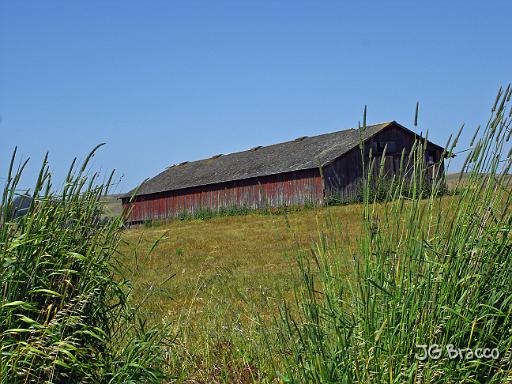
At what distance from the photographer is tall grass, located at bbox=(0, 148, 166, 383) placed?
12.2 ft

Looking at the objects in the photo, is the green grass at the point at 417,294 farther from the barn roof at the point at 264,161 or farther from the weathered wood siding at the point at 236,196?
the barn roof at the point at 264,161

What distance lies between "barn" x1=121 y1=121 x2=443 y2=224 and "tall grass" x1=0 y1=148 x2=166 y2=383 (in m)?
27.1

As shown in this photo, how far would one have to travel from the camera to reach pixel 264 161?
4041cm

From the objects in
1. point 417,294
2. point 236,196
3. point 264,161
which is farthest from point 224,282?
point 264,161

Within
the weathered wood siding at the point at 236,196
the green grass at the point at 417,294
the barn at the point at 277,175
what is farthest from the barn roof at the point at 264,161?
the green grass at the point at 417,294

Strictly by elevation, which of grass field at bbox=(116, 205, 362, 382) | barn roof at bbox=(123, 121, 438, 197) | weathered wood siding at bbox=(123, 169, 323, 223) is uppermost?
barn roof at bbox=(123, 121, 438, 197)

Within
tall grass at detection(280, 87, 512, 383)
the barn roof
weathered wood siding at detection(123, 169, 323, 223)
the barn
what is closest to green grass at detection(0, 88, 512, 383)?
tall grass at detection(280, 87, 512, 383)

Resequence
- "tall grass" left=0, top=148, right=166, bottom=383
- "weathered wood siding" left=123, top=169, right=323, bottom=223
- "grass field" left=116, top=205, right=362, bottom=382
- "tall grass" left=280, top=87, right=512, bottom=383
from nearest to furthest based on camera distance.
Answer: "tall grass" left=280, top=87, right=512, bottom=383 → "tall grass" left=0, top=148, right=166, bottom=383 → "grass field" left=116, top=205, right=362, bottom=382 → "weathered wood siding" left=123, top=169, right=323, bottom=223

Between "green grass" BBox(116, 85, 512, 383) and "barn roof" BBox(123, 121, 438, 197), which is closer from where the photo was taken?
"green grass" BBox(116, 85, 512, 383)

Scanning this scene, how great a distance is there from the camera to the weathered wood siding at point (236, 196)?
35438 millimetres

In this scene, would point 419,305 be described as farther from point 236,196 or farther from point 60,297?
point 236,196

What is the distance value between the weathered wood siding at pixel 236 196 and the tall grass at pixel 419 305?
89.8 ft

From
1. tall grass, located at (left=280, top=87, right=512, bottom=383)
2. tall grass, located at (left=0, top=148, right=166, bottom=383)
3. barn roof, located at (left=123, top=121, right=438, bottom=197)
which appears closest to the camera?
tall grass, located at (left=280, top=87, right=512, bottom=383)

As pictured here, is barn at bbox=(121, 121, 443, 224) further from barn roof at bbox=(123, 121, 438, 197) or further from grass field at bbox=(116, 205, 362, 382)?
grass field at bbox=(116, 205, 362, 382)
